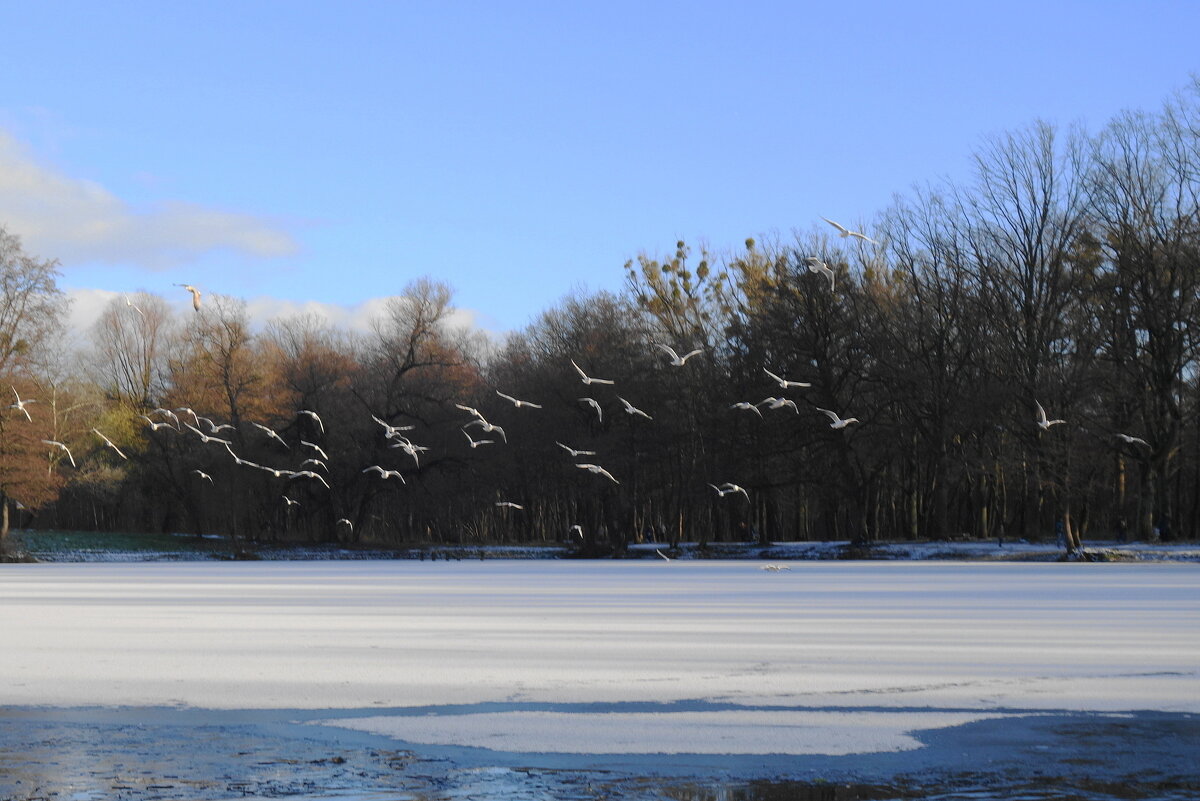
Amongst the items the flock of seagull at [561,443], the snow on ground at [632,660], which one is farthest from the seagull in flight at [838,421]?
the snow on ground at [632,660]

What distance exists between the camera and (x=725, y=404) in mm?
58875

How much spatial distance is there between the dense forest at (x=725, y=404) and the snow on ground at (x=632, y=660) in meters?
17.9

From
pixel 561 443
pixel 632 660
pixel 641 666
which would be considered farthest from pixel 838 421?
pixel 641 666

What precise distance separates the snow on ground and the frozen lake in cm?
4

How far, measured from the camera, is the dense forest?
53469 millimetres

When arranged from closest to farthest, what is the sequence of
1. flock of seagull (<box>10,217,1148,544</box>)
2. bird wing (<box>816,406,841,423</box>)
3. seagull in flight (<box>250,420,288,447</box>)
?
flock of seagull (<box>10,217,1148,544</box>), seagull in flight (<box>250,420,288,447</box>), bird wing (<box>816,406,841,423</box>)

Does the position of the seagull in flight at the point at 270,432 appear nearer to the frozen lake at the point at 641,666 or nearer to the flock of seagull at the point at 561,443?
the flock of seagull at the point at 561,443

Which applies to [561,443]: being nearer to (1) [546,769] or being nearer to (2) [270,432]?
(2) [270,432]

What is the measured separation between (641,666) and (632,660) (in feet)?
1.82

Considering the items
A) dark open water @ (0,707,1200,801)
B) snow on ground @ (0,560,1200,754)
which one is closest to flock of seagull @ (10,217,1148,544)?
snow on ground @ (0,560,1200,754)

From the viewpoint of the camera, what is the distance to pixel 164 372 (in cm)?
8469

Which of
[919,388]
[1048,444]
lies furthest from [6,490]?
[1048,444]

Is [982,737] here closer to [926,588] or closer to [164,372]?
[926,588]

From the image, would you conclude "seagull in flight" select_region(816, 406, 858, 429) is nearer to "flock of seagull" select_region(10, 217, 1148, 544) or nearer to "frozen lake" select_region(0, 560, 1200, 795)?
"flock of seagull" select_region(10, 217, 1148, 544)
